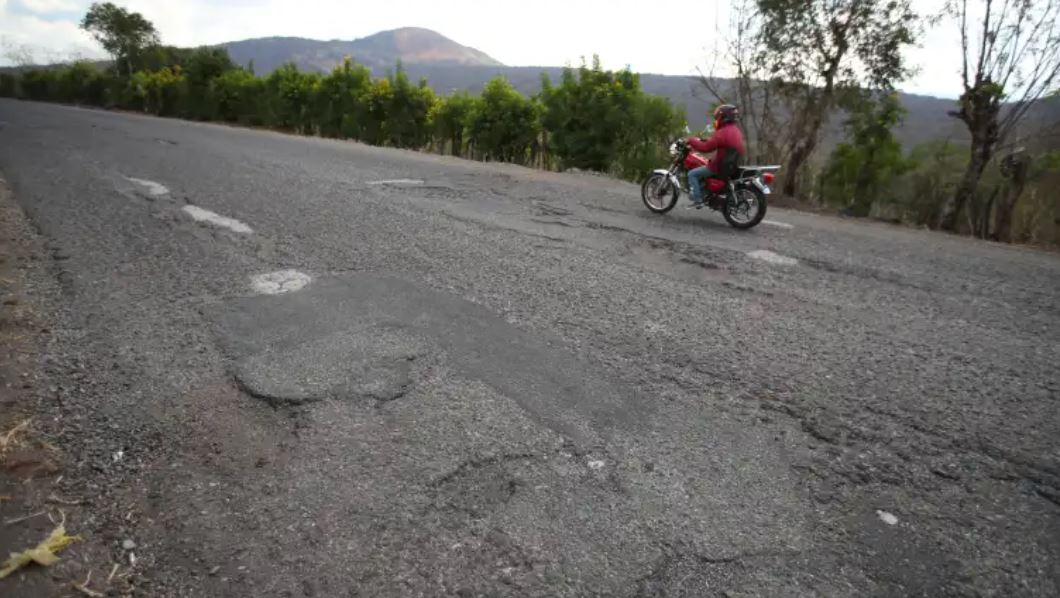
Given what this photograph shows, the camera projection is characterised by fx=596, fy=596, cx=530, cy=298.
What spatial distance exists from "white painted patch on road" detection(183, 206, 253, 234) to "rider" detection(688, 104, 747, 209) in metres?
5.49

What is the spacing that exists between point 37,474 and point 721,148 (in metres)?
7.47

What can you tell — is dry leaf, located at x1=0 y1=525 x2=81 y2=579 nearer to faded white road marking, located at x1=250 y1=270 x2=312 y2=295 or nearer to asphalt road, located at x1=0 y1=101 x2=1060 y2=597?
asphalt road, located at x1=0 y1=101 x2=1060 y2=597

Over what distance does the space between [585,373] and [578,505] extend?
3.55ft

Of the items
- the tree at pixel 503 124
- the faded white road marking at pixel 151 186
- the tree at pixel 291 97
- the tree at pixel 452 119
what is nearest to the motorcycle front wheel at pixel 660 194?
the faded white road marking at pixel 151 186

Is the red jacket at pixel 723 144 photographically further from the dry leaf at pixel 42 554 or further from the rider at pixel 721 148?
the dry leaf at pixel 42 554

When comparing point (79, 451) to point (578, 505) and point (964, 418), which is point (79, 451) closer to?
point (578, 505)

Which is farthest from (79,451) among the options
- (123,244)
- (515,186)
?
(515,186)

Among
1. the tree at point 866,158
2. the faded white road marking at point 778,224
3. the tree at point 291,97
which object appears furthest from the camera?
the tree at point 291,97

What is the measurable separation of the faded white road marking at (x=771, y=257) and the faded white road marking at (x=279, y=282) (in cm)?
421

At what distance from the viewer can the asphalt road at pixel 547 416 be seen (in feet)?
6.85

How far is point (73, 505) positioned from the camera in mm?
2260

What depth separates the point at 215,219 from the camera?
634 centimetres

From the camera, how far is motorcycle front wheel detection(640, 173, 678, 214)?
8.16 metres

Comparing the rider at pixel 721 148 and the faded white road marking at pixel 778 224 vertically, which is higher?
the rider at pixel 721 148
